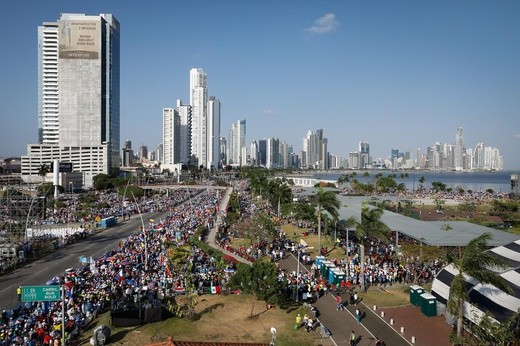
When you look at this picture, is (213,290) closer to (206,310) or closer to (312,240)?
(206,310)

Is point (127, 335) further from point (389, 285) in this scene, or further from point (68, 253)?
point (68, 253)

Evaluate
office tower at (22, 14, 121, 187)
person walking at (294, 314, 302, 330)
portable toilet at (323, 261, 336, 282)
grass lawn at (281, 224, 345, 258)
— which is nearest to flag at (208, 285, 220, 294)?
person walking at (294, 314, 302, 330)

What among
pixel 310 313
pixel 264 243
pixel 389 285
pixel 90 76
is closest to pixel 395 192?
pixel 264 243

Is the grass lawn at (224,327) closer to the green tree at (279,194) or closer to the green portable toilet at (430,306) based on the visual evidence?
the green portable toilet at (430,306)

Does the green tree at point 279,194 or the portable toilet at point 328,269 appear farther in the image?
the green tree at point 279,194

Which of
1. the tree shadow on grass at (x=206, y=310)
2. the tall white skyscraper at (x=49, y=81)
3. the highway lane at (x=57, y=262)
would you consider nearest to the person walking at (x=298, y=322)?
the tree shadow on grass at (x=206, y=310)

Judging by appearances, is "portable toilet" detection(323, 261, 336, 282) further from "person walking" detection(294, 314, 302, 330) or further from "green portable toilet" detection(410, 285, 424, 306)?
"person walking" detection(294, 314, 302, 330)
